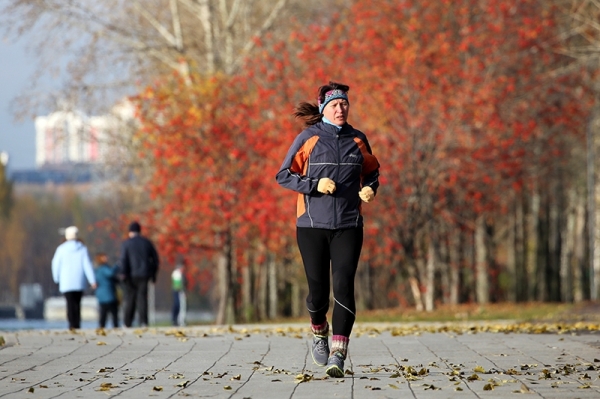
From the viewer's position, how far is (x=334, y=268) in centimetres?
995

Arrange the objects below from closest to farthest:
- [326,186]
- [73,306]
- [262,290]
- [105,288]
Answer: [326,186] → [73,306] → [105,288] → [262,290]

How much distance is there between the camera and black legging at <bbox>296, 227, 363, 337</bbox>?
986cm

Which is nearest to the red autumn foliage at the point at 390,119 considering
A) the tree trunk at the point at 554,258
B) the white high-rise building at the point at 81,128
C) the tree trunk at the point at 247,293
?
the tree trunk at the point at 247,293

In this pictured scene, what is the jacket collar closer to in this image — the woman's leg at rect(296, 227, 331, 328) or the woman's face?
the woman's face

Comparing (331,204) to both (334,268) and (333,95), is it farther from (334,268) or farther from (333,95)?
(333,95)

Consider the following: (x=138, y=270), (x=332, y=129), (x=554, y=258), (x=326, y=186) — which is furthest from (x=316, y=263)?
(x=554, y=258)

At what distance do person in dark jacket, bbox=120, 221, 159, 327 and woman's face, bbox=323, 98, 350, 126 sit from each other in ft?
35.1

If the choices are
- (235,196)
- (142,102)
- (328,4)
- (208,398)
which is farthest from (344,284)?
(328,4)

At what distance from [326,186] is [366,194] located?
0.32m

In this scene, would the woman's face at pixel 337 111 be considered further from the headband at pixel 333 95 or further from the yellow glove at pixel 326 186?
the yellow glove at pixel 326 186

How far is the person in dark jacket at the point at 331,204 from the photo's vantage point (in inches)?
388

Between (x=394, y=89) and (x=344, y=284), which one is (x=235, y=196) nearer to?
(x=394, y=89)

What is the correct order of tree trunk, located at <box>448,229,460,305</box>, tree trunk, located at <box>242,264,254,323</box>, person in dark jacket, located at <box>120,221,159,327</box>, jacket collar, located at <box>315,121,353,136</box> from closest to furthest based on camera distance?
jacket collar, located at <box>315,121,353,136</box> < person in dark jacket, located at <box>120,221,159,327</box> < tree trunk, located at <box>448,229,460,305</box> < tree trunk, located at <box>242,264,254,323</box>

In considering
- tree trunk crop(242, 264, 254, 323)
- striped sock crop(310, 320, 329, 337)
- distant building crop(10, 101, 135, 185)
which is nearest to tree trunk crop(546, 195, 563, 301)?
tree trunk crop(242, 264, 254, 323)
